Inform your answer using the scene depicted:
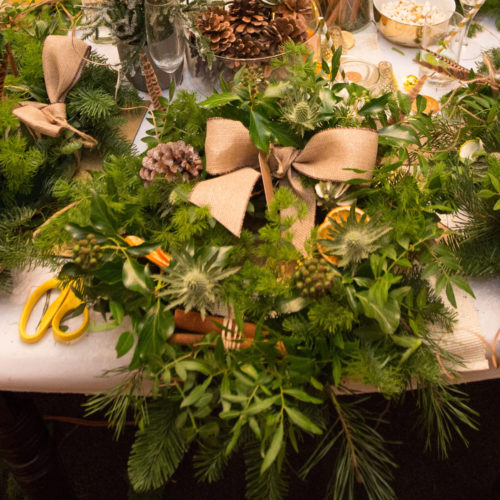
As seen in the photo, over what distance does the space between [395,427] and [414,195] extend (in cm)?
87

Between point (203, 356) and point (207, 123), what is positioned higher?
point (207, 123)

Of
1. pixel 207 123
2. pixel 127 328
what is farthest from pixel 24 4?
pixel 127 328

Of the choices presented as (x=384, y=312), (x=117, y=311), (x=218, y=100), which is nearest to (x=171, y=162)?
(x=218, y=100)

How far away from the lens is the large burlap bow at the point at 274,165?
0.61 m

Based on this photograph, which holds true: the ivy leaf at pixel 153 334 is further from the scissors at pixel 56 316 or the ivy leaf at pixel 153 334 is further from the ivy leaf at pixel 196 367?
the scissors at pixel 56 316

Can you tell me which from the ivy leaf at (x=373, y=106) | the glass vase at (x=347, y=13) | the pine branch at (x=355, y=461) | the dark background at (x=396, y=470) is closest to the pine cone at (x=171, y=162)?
the ivy leaf at (x=373, y=106)

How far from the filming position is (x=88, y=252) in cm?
57

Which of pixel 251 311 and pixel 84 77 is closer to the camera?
pixel 251 311

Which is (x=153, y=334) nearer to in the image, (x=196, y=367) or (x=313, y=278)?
(x=196, y=367)

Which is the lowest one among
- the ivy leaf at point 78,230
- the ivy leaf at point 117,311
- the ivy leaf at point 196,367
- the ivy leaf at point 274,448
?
the ivy leaf at point 274,448

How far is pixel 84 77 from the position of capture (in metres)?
0.90

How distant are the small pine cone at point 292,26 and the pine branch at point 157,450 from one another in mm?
658

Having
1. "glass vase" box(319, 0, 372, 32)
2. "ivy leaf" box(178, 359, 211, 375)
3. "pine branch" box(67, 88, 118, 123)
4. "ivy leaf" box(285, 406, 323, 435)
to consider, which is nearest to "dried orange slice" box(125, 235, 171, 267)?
"ivy leaf" box(178, 359, 211, 375)

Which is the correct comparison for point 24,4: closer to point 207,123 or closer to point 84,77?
point 84,77
